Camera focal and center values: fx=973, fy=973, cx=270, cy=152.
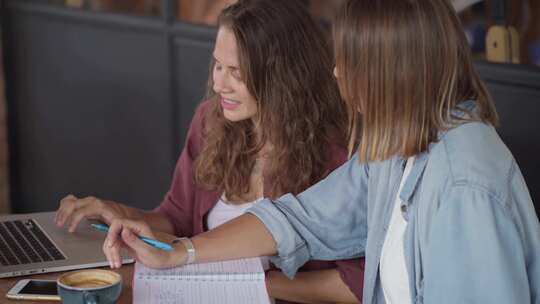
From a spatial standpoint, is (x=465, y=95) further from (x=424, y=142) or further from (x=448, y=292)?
(x=448, y=292)

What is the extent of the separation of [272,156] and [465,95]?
655 millimetres

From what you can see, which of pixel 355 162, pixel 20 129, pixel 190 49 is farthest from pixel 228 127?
pixel 20 129

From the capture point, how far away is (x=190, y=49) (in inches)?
135

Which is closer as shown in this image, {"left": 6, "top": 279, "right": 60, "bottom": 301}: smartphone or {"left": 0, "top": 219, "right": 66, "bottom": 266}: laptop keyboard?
{"left": 6, "top": 279, "right": 60, "bottom": 301}: smartphone

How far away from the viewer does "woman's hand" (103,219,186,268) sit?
1768 millimetres

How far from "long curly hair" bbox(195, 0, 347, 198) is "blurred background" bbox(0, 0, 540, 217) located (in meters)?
0.95

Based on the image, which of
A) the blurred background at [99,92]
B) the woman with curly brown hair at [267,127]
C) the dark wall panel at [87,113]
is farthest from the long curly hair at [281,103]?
the dark wall panel at [87,113]

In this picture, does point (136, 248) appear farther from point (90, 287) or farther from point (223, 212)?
point (223, 212)

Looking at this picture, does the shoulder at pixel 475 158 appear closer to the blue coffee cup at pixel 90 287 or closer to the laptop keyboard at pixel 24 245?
the blue coffee cup at pixel 90 287

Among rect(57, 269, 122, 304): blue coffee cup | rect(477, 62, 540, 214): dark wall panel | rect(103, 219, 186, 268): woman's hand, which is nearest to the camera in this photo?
rect(57, 269, 122, 304): blue coffee cup

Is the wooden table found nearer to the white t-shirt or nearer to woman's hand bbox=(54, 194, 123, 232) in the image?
woman's hand bbox=(54, 194, 123, 232)

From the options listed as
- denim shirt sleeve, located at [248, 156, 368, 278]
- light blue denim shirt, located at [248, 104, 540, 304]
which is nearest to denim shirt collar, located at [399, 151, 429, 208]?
light blue denim shirt, located at [248, 104, 540, 304]

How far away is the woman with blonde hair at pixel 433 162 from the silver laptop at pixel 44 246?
1.90 ft

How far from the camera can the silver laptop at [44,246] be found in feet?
6.05
